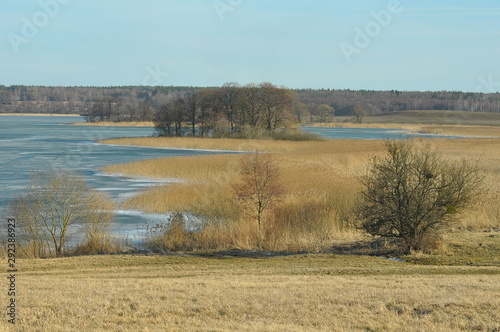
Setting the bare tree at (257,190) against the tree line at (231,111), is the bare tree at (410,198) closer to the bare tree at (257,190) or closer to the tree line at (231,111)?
the bare tree at (257,190)

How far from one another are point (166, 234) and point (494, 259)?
10.6m

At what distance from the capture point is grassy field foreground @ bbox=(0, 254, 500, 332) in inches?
373

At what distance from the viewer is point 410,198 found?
1936cm

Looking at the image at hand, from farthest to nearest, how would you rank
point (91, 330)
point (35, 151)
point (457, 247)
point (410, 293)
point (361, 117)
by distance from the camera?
point (361, 117), point (35, 151), point (457, 247), point (410, 293), point (91, 330)

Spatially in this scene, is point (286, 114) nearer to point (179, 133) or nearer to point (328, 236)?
point (179, 133)

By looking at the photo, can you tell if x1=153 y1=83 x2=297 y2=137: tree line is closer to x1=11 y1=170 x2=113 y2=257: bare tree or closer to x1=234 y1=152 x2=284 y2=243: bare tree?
x1=234 y1=152 x2=284 y2=243: bare tree

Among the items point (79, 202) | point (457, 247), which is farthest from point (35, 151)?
point (457, 247)

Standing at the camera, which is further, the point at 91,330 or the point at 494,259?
the point at 494,259

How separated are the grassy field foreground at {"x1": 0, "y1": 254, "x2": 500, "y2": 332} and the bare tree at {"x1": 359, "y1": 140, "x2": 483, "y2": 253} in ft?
10.4

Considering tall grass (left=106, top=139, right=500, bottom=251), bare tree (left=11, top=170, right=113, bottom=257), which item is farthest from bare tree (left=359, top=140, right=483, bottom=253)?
bare tree (left=11, top=170, right=113, bottom=257)

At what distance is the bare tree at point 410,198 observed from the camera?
757 inches

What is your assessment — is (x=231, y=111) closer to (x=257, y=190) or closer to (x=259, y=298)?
(x=257, y=190)

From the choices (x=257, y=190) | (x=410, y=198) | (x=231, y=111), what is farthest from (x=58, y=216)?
(x=231, y=111)

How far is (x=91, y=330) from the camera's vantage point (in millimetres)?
9109
